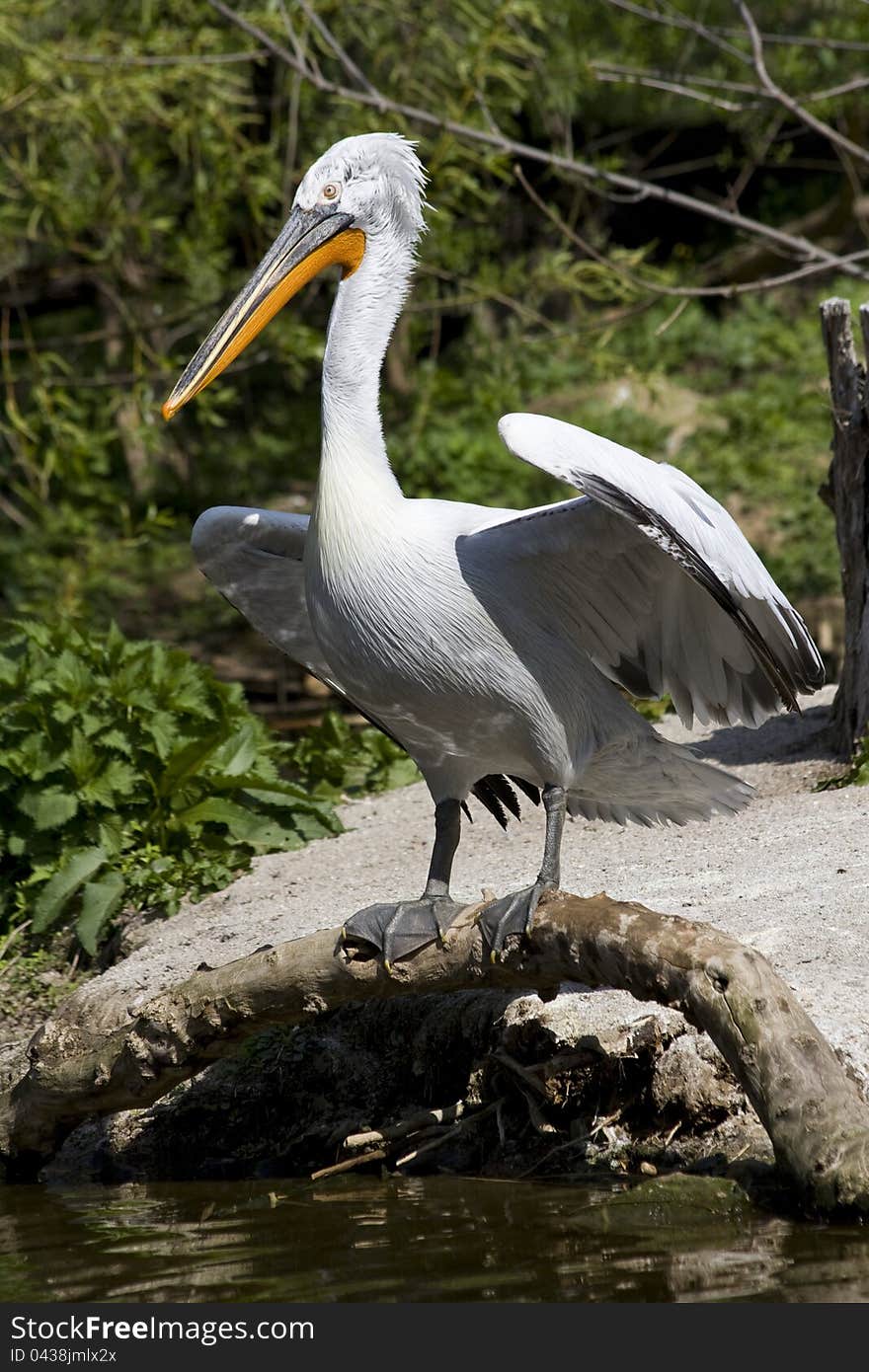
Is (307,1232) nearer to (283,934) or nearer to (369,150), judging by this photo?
(283,934)

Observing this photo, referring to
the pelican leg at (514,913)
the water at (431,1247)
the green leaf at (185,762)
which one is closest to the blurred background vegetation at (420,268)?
the green leaf at (185,762)

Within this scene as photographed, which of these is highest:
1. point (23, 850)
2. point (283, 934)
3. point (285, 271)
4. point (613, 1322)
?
point (285, 271)

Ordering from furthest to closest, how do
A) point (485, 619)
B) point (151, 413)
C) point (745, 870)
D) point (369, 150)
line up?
point (151, 413), point (745, 870), point (369, 150), point (485, 619)

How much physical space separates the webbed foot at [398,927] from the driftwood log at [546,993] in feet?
0.10

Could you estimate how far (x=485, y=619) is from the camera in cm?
334

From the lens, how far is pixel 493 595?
3348mm

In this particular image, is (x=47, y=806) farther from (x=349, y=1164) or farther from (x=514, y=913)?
(x=514, y=913)

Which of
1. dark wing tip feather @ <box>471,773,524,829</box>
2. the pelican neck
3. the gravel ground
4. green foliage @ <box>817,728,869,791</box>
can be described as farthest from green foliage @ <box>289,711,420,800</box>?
the pelican neck

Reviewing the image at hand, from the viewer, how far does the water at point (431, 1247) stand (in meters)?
2.74

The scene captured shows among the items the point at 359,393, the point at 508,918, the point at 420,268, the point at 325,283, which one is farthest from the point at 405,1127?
the point at 325,283

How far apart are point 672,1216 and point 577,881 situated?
146 centimetres

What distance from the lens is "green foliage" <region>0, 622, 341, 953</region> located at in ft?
15.9

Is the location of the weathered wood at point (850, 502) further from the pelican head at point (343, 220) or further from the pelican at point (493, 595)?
the pelican head at point (343, 220)

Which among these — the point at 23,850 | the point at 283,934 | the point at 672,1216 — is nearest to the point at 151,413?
the point at 23,850
